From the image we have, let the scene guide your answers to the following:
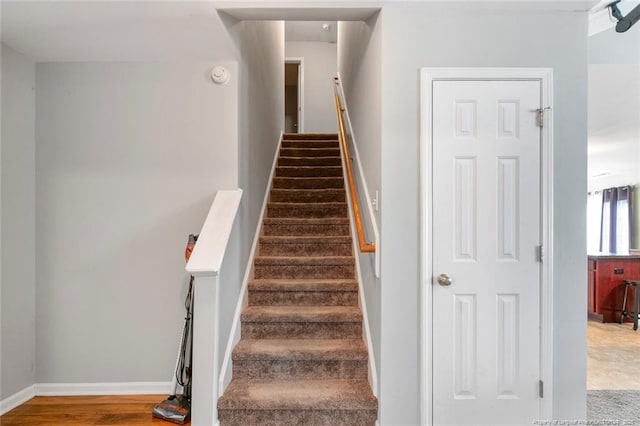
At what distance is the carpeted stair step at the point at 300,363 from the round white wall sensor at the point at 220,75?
187 cm

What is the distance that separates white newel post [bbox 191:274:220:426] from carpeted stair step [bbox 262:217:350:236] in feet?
4.81

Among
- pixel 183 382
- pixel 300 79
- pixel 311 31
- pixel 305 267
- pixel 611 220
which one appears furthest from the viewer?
pixel 611 220

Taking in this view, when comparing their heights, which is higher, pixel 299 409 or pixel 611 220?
pixel 611 220

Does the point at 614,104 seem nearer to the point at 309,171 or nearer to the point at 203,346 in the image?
the point at 309,171

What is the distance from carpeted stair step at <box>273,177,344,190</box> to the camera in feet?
13.2

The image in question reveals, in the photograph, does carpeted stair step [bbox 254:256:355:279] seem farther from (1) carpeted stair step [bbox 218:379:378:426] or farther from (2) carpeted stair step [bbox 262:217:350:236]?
(1) carpeted stair step [bbox 218:379:378:426]

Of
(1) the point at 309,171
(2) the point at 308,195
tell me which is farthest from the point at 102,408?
(1) the point at 309,171

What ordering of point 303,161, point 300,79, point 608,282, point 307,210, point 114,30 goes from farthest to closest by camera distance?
1. point 300,79
2. point 608,282
3. point 303,161
4. point 307,210
5. point 114,30

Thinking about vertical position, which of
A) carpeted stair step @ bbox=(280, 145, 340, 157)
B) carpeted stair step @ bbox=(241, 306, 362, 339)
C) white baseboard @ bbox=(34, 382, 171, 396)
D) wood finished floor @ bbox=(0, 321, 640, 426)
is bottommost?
wood finished floor @ bbox=(0, 321, 640, 426)

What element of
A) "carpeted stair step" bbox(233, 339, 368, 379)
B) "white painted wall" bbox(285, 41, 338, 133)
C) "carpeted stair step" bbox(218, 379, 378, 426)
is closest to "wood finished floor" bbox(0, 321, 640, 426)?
"carpeted stair step" bbox(218, 379, 378, 426)

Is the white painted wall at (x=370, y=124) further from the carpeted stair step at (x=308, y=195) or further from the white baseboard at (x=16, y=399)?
the white baseboard at (x=16, y=399)

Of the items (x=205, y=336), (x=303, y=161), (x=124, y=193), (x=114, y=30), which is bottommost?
(x=205, y=336)

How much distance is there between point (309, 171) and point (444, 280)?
2581mm

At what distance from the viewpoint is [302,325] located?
99.5 inches
